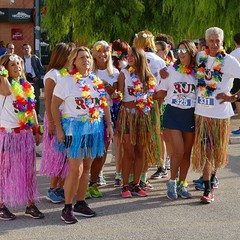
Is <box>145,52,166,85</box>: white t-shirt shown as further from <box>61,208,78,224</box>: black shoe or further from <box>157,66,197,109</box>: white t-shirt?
<box>61,208,78,224</box>: black shoe

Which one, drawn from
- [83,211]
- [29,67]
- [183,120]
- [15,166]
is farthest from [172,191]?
[29,67]

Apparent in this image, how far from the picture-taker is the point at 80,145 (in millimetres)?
5988

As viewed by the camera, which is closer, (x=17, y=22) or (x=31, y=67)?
(x=31, y=67)

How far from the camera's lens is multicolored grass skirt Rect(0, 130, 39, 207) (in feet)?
20.3

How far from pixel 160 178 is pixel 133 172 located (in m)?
0.95

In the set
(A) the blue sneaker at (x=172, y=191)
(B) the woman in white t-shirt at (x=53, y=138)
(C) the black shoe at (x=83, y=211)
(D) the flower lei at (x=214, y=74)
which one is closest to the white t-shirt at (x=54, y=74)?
(B) the woman in white t-shirt at (x=53, y=138)

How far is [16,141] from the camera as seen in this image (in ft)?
20.3

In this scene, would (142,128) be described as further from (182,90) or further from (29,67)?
(29,67)

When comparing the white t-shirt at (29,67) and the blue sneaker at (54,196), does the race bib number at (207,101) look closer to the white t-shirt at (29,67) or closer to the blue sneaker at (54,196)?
the blue sneaker at (54,196)

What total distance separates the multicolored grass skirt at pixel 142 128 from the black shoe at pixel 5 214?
1.65 meters

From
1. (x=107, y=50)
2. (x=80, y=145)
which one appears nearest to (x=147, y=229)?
(x=80, y=145)

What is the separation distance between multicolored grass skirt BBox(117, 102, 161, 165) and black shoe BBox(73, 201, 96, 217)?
→ 115 cm

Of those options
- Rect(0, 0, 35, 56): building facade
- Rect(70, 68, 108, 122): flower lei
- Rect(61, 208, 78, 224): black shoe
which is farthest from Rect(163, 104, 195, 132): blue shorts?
Rect(0, 0, 35, 56): building facade

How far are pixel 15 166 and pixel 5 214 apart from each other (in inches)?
19.3
